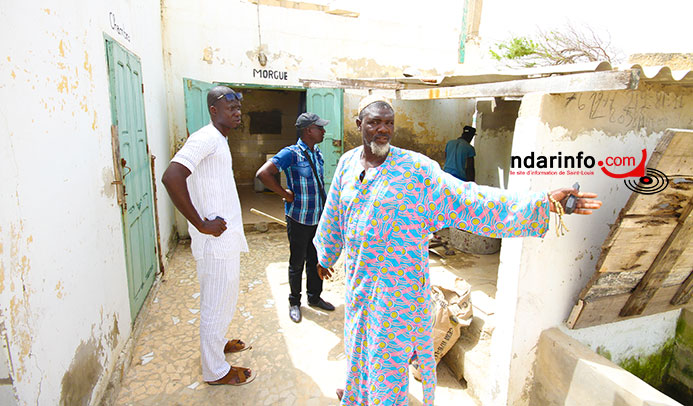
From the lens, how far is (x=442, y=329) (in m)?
2.95

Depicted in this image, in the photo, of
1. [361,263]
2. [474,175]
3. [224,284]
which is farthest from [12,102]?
[474,175]

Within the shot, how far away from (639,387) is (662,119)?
1.64 metres

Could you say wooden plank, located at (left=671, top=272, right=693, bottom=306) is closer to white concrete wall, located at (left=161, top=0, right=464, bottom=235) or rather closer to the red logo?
the red logo

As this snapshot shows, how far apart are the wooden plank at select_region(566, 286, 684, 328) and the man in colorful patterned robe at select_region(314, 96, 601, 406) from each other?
902mm

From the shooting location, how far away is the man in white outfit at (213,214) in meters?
2.29

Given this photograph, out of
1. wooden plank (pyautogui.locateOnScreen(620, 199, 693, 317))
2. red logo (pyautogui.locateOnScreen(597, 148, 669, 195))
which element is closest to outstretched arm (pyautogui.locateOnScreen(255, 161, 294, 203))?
red logo (pyautogui.locateOnScreen(597, 148, 669, 195))

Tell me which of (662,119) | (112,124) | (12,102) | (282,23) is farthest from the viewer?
(282,23)

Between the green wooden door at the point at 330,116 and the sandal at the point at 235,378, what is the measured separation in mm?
4165

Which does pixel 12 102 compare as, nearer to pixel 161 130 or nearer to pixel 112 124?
pixel 112 124

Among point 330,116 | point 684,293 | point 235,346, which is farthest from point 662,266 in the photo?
point 330,116

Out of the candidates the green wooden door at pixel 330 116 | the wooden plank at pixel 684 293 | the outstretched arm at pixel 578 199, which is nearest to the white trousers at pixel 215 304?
the outstretched arm at pixel 578 199

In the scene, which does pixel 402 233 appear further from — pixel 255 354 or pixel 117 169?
pixel 117 169

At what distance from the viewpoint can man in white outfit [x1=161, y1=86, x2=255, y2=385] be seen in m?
2.29

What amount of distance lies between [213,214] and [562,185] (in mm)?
2162
